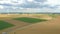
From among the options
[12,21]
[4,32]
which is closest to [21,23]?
[12,21]

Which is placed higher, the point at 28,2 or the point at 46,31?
the point at 28,2

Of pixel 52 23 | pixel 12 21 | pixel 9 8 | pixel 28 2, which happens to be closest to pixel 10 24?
pixel 12 21

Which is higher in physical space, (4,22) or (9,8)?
(9,8)

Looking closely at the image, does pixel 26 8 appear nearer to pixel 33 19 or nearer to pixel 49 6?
pixel 33 19

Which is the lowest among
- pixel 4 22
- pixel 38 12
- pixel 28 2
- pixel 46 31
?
pixel 46 31

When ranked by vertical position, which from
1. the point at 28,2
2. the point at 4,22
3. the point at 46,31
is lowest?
the point at 46,31

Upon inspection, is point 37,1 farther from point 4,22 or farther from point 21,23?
point 4,22
